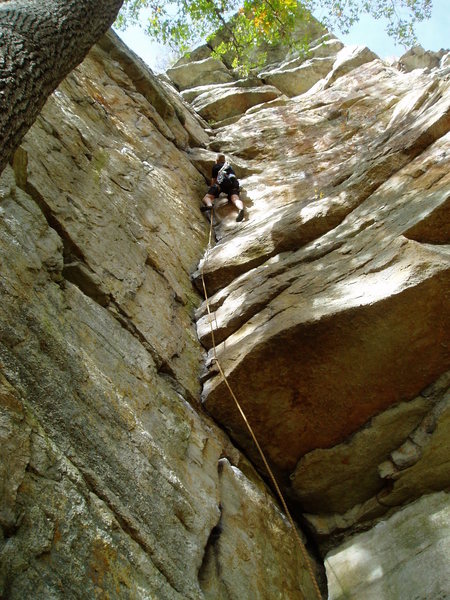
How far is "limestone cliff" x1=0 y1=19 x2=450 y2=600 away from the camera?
2955 millimetres

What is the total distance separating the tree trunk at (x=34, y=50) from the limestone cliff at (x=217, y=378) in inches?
47.9

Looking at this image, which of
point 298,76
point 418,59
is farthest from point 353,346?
point 298,76

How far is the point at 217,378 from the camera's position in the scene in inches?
195

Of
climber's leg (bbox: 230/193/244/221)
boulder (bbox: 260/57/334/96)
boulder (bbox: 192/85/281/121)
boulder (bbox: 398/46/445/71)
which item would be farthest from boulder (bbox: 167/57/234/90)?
climber's leg (bbox: 230/193/244/221)

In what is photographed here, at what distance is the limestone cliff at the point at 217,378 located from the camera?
116 inches

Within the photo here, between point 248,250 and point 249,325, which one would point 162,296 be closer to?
point 249,325

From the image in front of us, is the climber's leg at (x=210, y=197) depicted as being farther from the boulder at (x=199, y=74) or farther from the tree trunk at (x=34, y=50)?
the boulder at (x=199, y=74)

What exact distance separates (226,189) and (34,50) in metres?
6.18

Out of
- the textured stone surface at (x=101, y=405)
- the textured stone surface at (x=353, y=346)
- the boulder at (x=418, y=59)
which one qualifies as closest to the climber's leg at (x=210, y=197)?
the textured stone surface at (x=101, y=405)

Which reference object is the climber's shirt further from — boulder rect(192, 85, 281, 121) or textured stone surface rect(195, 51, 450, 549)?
boulder rect(192, 85, 281, 121)

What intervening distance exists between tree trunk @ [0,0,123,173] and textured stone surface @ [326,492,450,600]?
425 cm

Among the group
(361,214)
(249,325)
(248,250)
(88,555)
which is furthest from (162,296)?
(88,555)

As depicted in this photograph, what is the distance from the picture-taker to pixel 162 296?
18.6ft

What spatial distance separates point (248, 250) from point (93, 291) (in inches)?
104
